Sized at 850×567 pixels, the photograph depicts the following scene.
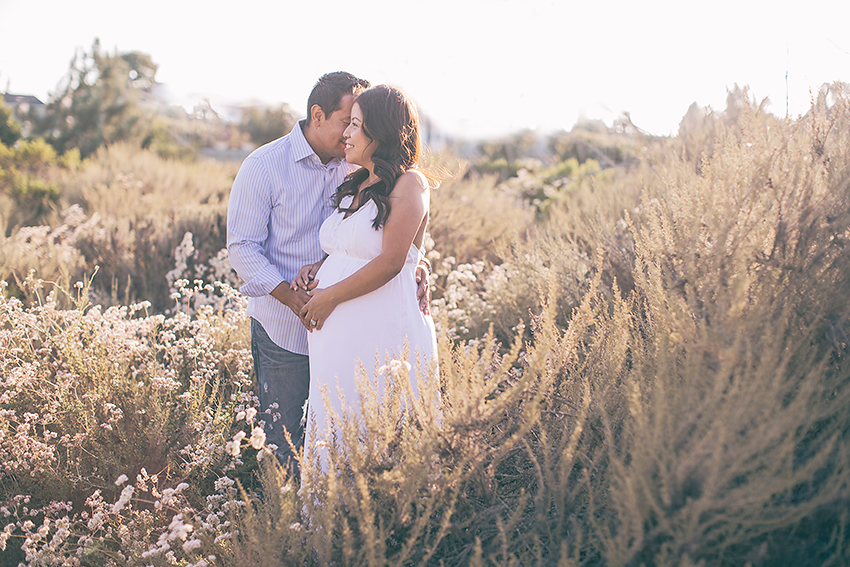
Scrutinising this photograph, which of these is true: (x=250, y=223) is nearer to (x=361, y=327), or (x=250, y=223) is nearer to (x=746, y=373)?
(x=361, y=327)

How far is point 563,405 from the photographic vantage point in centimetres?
239

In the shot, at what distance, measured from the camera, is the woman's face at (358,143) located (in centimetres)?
261

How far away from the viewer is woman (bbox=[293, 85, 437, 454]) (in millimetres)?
2512

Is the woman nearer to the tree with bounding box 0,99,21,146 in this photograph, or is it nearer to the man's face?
the man's face

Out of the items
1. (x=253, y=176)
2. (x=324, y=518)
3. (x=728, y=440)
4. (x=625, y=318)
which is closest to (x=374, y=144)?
(x=253, y=176)

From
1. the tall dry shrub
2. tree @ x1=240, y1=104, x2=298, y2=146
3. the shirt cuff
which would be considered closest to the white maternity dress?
the shirt cuff

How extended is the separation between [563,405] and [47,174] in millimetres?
12882

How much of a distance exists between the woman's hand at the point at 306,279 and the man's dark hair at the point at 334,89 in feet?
2.77

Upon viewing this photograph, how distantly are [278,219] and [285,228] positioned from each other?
0.06m

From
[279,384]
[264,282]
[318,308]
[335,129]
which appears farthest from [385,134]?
[279,384]

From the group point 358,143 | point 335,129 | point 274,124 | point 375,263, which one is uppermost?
point 274,124

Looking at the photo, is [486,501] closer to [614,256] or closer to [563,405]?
[563,405]

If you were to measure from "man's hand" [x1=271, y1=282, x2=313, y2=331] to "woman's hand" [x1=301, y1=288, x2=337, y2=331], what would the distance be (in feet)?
0.38

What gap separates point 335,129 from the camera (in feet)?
Result: 9.98
